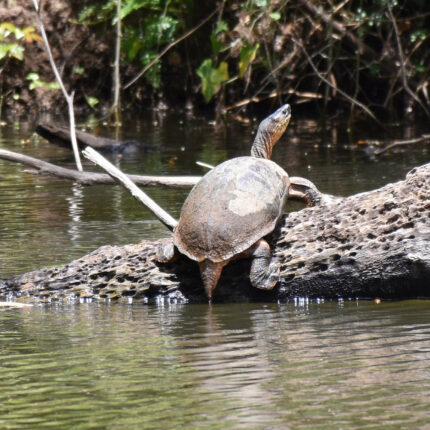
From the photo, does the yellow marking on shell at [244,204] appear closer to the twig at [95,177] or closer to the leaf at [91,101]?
the twig at [95,177]

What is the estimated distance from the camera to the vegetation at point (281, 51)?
43.9ft

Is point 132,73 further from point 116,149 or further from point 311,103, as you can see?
point 116,149

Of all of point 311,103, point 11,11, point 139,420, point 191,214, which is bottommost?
point 139,420

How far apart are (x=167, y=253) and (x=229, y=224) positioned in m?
0.37

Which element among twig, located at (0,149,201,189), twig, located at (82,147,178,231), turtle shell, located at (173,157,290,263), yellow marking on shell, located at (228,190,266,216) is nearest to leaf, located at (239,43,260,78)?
twig, located at (0,149,201,189)

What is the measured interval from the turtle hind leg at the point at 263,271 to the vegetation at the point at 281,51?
7552 mm

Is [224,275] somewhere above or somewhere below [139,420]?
above

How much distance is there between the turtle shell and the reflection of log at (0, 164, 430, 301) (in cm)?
17

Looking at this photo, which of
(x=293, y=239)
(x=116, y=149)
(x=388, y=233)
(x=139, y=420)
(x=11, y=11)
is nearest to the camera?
(x=139, y=420)

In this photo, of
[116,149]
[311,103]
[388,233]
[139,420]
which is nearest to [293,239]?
[388,233]

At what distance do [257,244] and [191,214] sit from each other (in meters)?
0.40

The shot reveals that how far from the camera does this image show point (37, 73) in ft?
62.2

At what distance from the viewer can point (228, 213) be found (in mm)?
5074

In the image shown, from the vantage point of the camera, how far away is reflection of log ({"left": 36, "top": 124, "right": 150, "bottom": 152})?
1070cm
